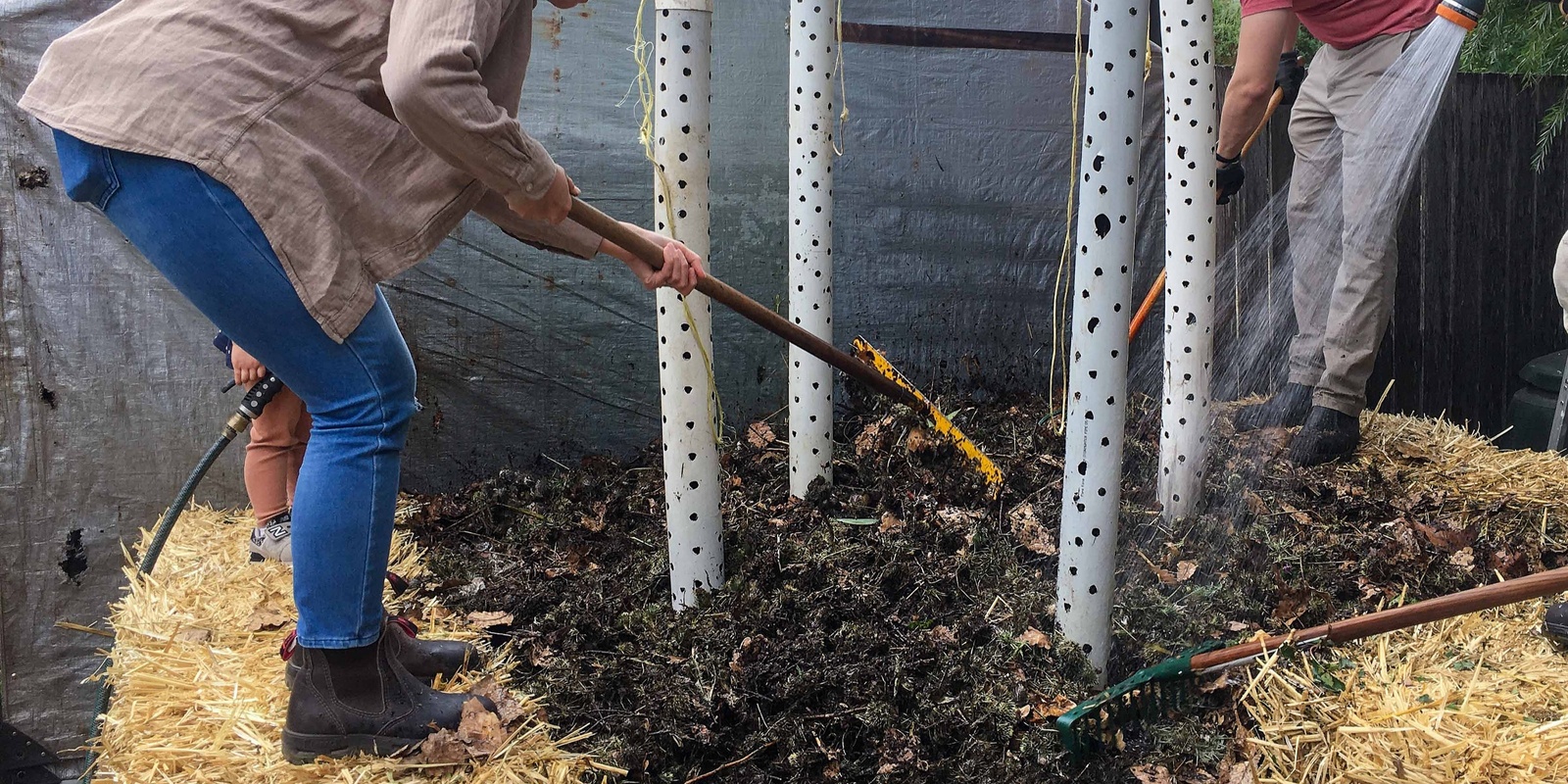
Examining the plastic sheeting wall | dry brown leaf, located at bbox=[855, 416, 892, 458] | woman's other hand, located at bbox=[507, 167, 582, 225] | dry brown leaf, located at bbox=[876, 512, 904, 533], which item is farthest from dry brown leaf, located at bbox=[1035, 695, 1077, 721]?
the plastic sheeting wall

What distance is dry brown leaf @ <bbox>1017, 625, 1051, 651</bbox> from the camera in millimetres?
2395

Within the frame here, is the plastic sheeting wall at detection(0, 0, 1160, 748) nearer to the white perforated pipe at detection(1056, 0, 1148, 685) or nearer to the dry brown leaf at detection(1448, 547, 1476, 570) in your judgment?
the dry brown leaf at detection(1448, 547, 1476, 570)

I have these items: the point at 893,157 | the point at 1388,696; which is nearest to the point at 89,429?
the point at 893,157

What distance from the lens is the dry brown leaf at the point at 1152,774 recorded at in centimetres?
203

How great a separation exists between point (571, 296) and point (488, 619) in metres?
1.80

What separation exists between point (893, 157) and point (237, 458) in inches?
118

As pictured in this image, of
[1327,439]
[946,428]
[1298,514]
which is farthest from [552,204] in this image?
[1327,439]

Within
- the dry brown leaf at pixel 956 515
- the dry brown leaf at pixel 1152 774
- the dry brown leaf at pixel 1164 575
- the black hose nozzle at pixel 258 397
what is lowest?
the dry brown leaf at pixel 1152 774

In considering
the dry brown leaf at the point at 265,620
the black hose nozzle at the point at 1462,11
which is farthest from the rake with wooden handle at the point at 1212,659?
the black hose nozzle at the point at 1462,11

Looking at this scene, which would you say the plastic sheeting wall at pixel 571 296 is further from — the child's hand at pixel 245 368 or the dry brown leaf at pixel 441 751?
the dry brown leaf at pixel 441 751

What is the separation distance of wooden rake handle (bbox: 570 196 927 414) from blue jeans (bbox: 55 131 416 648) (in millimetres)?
487

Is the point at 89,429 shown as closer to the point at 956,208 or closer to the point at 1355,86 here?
the point at 956,208

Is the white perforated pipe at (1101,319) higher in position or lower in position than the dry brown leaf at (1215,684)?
A: higher

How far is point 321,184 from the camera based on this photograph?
1.81 m
